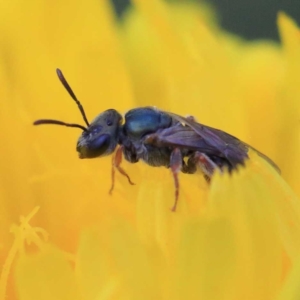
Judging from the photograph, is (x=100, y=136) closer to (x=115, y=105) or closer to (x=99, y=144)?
(x=99, y=144)

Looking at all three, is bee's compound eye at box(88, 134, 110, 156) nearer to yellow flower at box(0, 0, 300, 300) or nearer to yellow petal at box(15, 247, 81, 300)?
yellow flower at box(0, 0, 300, 300)

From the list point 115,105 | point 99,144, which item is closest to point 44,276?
point 99,144

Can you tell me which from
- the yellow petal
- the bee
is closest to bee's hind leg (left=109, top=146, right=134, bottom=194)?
the bee

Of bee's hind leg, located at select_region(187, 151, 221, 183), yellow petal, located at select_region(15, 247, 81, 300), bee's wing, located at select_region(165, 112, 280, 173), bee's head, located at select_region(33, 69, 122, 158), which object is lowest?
yellow petal, located at select_region(15, 247, 81, 300)

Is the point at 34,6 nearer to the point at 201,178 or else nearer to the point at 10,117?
the point at 10,117

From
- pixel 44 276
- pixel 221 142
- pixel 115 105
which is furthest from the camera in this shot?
pixel 115 105

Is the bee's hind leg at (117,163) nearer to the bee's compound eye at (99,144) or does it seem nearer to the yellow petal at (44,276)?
the bee's compound eye at (99,144)

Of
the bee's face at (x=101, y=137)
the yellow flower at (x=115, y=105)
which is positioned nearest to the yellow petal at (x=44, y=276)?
the yellow flower at (x=115, y=105)

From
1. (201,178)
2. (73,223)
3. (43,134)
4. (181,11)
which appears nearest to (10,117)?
(43,134)
